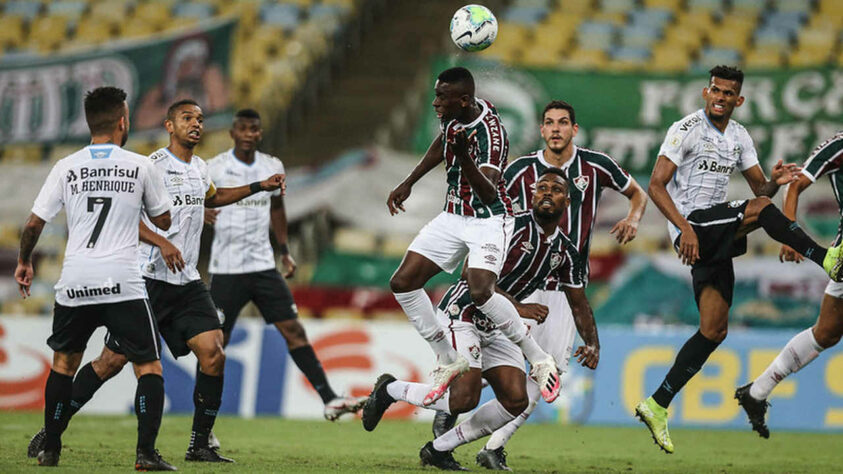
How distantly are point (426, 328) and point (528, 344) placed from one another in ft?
2.22

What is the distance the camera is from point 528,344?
8.05 meters

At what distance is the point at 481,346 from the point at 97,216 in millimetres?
2668

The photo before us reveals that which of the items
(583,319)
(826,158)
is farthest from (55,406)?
(826,158)

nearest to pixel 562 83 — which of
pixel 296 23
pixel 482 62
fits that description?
pixel 482 62

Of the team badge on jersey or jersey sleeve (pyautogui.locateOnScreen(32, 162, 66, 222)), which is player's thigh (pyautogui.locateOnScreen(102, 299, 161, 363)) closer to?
jersey sleeve (pyautogui.locateOnScreen(32, 162, 66, 222))

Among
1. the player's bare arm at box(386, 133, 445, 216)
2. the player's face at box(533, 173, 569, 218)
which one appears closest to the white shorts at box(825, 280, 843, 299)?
the player's face at box(533, 173, 569, 218)

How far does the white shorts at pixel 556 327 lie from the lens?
8.86 metres

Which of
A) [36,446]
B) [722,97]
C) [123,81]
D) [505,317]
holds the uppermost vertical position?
[123,81]

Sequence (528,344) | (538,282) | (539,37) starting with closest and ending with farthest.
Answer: (528,344)
(538,282)
(539,37)

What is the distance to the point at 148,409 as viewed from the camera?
24.3ft

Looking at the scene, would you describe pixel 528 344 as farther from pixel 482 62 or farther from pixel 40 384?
pixel 482 62

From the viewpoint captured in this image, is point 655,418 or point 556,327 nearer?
point 655,418

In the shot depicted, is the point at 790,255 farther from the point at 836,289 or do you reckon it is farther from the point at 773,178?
the point at 773,178

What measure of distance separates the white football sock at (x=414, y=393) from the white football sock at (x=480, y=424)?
0.16 m
